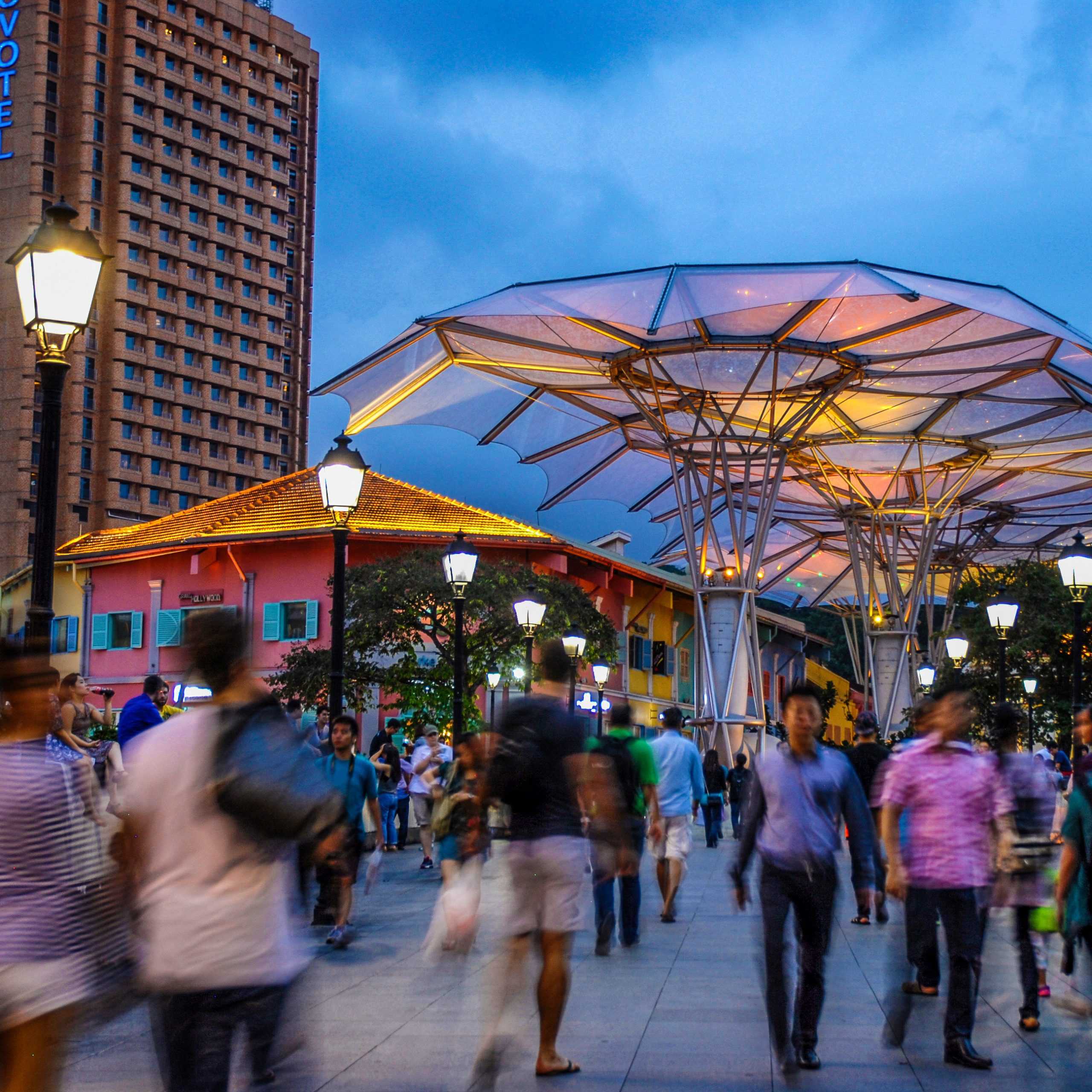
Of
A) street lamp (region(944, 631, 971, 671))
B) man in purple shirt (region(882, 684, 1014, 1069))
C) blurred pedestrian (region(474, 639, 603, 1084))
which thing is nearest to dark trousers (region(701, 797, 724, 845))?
street lamp (region(944, 631, 971, 671))

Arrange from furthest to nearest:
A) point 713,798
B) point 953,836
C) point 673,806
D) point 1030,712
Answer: point 1030,712 < point 713,798 < point 673,806 < point 953,836

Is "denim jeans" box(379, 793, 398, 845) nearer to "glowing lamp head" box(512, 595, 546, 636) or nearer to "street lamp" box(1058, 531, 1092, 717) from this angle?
"glowing lamp head" box(512, 595, 546, 636)

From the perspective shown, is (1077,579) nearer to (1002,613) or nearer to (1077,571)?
(1077,571)

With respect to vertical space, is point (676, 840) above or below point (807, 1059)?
above

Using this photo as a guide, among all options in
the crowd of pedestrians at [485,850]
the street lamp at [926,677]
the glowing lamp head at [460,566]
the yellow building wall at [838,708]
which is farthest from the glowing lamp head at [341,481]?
the yellow building wall at [838,708]

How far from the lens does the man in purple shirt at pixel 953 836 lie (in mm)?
7074

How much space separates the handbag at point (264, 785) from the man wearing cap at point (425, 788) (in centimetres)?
1354

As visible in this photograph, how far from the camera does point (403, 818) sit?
23891mm

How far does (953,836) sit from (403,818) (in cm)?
1743

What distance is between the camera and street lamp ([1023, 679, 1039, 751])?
31844 mm

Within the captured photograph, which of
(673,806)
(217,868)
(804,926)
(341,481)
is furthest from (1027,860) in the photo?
(341,481)

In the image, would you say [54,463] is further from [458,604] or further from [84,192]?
[84,192]

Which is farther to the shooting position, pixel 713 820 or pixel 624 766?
pixel 713 820

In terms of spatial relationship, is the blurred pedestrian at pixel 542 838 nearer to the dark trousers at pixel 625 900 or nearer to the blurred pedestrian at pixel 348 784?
the dark trousers at pixel 625 900
